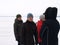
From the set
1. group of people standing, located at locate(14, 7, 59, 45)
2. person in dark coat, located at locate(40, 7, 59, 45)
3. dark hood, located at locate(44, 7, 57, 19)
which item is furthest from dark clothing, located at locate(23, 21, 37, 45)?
dark hood, located at locate(44, 7, 57, 19)

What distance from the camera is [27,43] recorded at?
16.9 feet

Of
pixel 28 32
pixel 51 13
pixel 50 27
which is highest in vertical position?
pixel 51 13

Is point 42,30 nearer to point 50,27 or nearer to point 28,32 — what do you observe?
point 50,27

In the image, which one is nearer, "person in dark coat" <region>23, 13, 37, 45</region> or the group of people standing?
the group of people standing

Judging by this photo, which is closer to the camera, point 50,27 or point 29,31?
point 50,27

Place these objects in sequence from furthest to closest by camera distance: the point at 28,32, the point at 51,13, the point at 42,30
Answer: the point at 28,32, the point at 42,30, the point at 51,13

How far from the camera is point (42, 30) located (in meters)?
4.62

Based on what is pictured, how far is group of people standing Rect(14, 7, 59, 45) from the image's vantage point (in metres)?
4.56

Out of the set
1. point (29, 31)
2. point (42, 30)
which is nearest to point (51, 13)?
point (42, 30)

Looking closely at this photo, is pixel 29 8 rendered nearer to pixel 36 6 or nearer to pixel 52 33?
pixel 36 6

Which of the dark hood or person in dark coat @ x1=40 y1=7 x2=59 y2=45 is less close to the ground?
the dark hood

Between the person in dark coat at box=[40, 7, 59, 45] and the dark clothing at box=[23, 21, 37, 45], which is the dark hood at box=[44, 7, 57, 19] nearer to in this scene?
the person in dark coat at box=[40, 7, 59, 45]

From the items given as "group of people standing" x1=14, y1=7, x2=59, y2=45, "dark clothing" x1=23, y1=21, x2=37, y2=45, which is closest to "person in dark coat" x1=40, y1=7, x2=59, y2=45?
"group of people standing" x1=14, y1=7, x2=59, y2=45

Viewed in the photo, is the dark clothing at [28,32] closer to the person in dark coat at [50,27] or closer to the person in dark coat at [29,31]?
the person in dark coat at [29,31]
